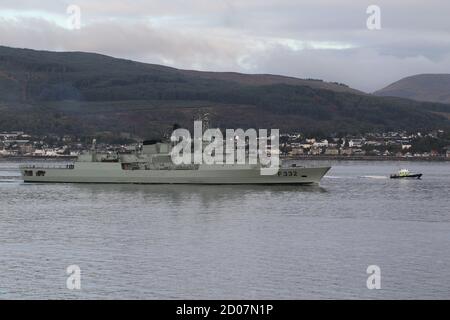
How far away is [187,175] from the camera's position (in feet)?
217

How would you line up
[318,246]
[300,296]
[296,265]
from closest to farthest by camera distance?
1. [300,296]
2. [296,265]
3. [318,246]

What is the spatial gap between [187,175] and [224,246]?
33004 millimetres

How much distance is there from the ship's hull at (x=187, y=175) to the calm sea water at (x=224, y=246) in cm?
807

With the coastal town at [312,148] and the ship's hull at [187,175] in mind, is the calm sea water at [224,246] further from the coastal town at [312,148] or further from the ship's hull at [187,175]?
the coastal town at [312,148]

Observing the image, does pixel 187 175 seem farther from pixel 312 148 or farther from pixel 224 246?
pixel 312 148

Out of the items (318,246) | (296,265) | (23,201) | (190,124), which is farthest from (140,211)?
(190,124)

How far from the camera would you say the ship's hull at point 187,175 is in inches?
2562

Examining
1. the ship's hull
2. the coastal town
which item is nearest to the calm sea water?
the ship's hull

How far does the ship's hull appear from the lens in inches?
2562

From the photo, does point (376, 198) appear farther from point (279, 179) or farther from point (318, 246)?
point (318, 246)

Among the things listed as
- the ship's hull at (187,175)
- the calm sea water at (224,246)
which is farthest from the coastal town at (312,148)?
the calm sea water at (224,246)

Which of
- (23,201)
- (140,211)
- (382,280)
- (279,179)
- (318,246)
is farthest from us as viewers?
(279,179)

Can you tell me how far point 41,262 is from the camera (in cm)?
2966

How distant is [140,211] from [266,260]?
17.6 meters
